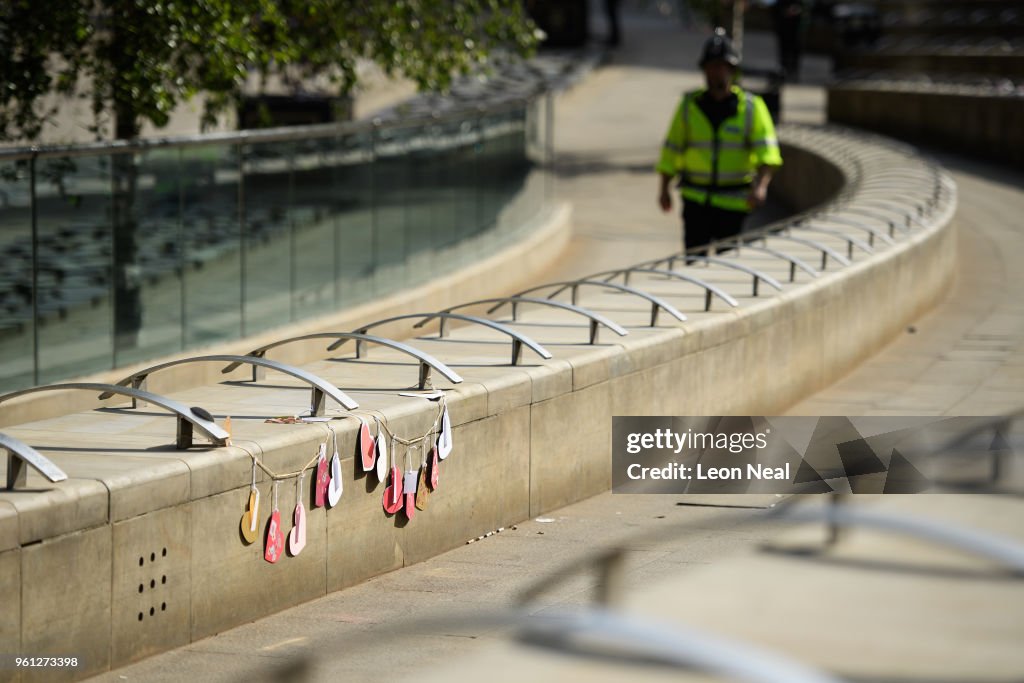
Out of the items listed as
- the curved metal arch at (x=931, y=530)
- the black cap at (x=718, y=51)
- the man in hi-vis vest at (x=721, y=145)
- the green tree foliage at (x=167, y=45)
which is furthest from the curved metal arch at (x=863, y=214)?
the curved metal arch at (x=931, y=530)

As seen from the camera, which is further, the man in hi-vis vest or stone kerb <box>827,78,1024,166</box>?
stone kerb <box>827,78,1024,166</box>

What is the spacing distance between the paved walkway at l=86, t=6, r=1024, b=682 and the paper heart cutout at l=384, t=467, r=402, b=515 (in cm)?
26

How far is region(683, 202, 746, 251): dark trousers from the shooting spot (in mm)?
11773

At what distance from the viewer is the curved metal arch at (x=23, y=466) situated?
16.2 ft

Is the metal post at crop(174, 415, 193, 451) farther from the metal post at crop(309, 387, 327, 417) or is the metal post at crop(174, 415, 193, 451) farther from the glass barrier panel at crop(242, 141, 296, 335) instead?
the glass barrier panel at crop(242, 141, 296, 335)

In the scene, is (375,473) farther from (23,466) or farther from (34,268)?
(34,268)

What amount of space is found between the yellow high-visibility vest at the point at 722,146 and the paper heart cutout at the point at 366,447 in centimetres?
564

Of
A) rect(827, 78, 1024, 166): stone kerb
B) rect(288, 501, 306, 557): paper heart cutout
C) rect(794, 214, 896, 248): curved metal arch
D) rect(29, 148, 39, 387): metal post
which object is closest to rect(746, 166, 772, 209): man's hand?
rect(794, 214, 896, 248): curved metal arch

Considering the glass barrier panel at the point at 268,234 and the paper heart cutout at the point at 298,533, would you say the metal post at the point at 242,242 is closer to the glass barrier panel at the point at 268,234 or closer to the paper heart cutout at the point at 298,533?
the glass barrier panel at the point at 268,234

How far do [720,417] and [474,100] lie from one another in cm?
2715

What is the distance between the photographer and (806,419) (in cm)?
953

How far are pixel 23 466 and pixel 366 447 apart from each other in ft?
4.92

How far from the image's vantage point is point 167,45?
41.0 feet

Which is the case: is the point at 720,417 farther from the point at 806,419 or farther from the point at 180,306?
the point at 180,306
